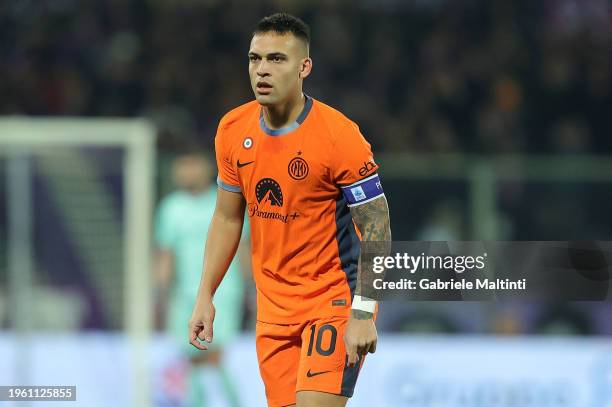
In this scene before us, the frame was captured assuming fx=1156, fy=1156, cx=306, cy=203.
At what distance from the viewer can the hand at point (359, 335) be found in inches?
150

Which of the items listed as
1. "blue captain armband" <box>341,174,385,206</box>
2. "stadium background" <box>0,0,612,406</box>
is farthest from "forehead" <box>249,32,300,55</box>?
"stadium background" <box>0,0,612,406</box>

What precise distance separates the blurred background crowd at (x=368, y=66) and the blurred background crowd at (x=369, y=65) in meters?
0.01

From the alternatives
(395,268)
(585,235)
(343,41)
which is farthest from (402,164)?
(395,268)

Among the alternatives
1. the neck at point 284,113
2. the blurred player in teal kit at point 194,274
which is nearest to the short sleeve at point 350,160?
the neck at point 284,113

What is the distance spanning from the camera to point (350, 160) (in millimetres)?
3936

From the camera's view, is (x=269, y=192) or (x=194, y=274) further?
(x=194, y=274)

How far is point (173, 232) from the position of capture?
7953 millimetres

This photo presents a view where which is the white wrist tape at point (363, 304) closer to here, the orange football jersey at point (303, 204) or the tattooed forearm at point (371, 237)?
the tattooed forearm at point (371, 237)

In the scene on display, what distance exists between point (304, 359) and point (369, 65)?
8023mm

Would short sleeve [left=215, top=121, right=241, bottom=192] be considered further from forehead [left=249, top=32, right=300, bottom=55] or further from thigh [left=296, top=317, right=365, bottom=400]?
thigh [left=296, top=317, right=365, bottom=400]

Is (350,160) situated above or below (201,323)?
above

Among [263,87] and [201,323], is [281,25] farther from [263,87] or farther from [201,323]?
[201,323]

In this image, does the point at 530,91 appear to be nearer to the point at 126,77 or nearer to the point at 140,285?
the point at 126,77

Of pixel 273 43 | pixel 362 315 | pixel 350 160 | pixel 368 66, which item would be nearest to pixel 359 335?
pixel 362 315
